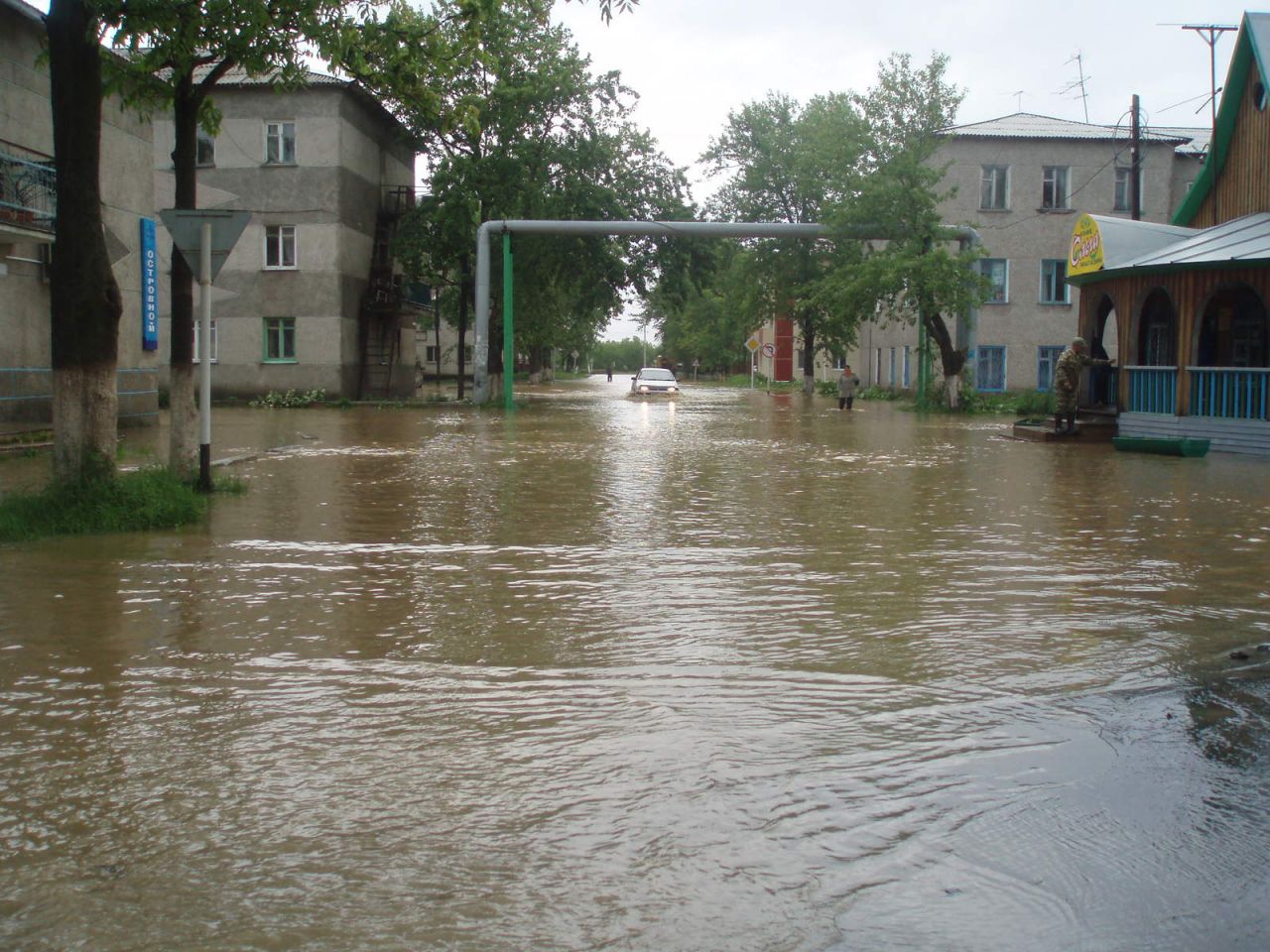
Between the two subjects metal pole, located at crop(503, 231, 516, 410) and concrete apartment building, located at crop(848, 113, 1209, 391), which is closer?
metal pole, located at crop(503, 231, 516, 410)

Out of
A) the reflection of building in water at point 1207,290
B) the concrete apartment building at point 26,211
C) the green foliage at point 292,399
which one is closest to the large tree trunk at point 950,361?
the reflection of building in water at point 1207,290

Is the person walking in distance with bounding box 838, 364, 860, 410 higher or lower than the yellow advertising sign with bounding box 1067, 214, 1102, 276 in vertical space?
lower

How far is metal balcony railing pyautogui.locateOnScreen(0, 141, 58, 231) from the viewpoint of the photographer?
67.1ft

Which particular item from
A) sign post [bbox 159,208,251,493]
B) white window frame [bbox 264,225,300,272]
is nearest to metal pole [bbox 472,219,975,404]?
white window frame [bbox 264,225,300,272]

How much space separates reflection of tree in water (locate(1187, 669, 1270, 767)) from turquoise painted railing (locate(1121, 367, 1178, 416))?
1908 centimetres

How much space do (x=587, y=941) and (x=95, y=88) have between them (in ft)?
33.9

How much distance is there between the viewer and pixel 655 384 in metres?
54.8

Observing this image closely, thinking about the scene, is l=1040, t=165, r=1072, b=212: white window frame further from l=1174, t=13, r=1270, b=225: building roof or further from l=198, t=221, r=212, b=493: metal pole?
l=198, t=221, r=212, b=493: metal pole

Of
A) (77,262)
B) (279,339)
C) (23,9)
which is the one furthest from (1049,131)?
(77,262)

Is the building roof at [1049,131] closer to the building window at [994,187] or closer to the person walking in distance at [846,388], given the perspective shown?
the building window at [994,187]

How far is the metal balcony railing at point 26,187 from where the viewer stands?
2045 cm

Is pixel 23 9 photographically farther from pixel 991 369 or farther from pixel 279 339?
pixel 991 369

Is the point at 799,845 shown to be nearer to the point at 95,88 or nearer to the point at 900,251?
the point at 95,88

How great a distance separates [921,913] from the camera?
3.60m
